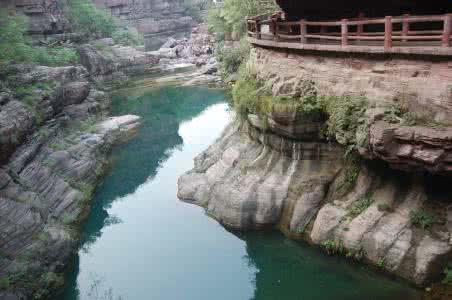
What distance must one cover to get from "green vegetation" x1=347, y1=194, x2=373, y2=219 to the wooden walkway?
13.5 ft

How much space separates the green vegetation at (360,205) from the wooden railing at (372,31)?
13.9 ft

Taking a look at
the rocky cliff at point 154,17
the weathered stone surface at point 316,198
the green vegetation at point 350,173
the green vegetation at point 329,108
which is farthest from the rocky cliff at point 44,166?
the rocky cliff at point 154,17

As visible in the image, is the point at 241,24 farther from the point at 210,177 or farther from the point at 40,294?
the point at 40,294

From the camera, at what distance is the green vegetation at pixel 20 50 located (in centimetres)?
2264

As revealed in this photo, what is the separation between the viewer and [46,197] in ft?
56.4

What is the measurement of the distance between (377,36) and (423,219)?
533cm

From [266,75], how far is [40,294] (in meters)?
10.3

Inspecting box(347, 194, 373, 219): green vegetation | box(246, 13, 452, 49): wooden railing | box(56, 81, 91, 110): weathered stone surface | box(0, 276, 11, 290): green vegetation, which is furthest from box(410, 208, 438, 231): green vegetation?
box(56, 81, 91, 110): weathered stone surface

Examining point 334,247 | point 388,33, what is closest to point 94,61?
point 334,247

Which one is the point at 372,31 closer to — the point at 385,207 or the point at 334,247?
the point at 385,207

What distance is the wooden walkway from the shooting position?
427 inches

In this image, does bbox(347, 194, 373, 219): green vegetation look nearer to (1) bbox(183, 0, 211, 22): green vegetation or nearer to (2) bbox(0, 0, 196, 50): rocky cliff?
(2) bbox(0, 0, 196, 50): rocky cliff

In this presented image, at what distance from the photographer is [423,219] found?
1143cm

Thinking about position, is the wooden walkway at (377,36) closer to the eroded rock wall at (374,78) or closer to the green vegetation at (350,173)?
the eroded rock wall at (374,78)
